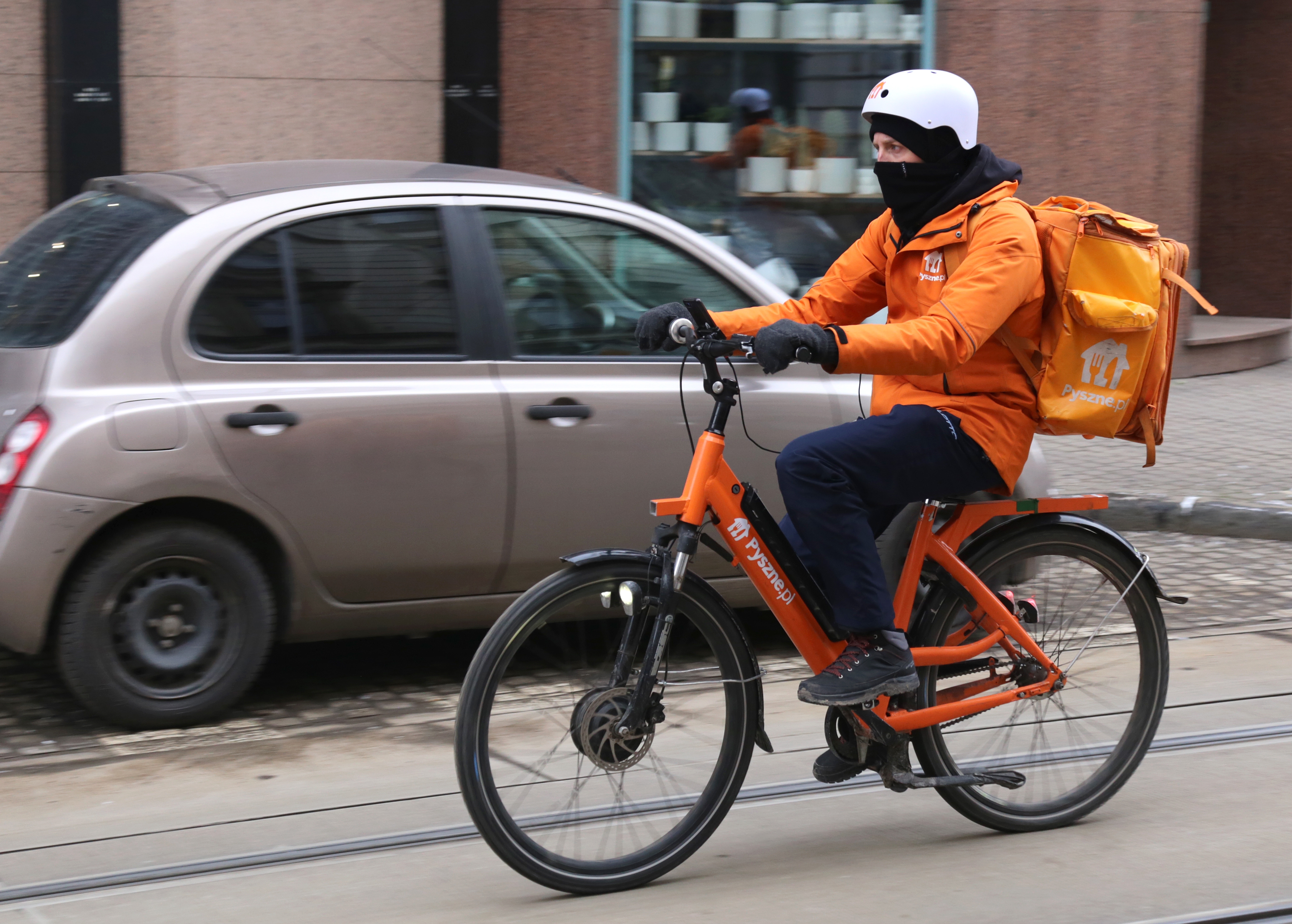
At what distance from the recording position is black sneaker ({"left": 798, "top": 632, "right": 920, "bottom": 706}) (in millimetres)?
3744

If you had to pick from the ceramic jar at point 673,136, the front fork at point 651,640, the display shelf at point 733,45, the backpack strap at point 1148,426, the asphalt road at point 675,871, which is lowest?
the asphalt road at point 675,871

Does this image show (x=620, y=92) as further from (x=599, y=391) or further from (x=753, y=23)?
(x=599, y=391)

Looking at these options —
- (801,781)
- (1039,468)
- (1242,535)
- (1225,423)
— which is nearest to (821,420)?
(1039,468)

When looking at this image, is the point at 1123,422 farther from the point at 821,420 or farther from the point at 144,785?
the point at 144,785

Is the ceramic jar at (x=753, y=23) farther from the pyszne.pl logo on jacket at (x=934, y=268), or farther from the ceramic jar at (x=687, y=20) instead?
the pyszne.pl logo on jacket at (x=934, y=268)

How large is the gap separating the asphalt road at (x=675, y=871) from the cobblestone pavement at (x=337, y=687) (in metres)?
0.12

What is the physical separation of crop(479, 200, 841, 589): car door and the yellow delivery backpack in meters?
1.58

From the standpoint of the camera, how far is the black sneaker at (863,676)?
3.74 m

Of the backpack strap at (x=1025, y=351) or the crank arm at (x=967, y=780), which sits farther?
the crank arm at (x=967, y=780)

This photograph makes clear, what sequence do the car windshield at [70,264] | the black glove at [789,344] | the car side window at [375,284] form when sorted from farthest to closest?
the car side window at [375,284] < the car windshield at [70,264] < the black glove at [789,344]

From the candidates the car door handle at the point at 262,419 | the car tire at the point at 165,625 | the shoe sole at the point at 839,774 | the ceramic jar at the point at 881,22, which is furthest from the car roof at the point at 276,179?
the ceramic jar at the point at 881,22

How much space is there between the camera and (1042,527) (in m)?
4.12

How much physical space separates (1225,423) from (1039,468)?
544cm

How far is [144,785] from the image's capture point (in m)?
4.51
